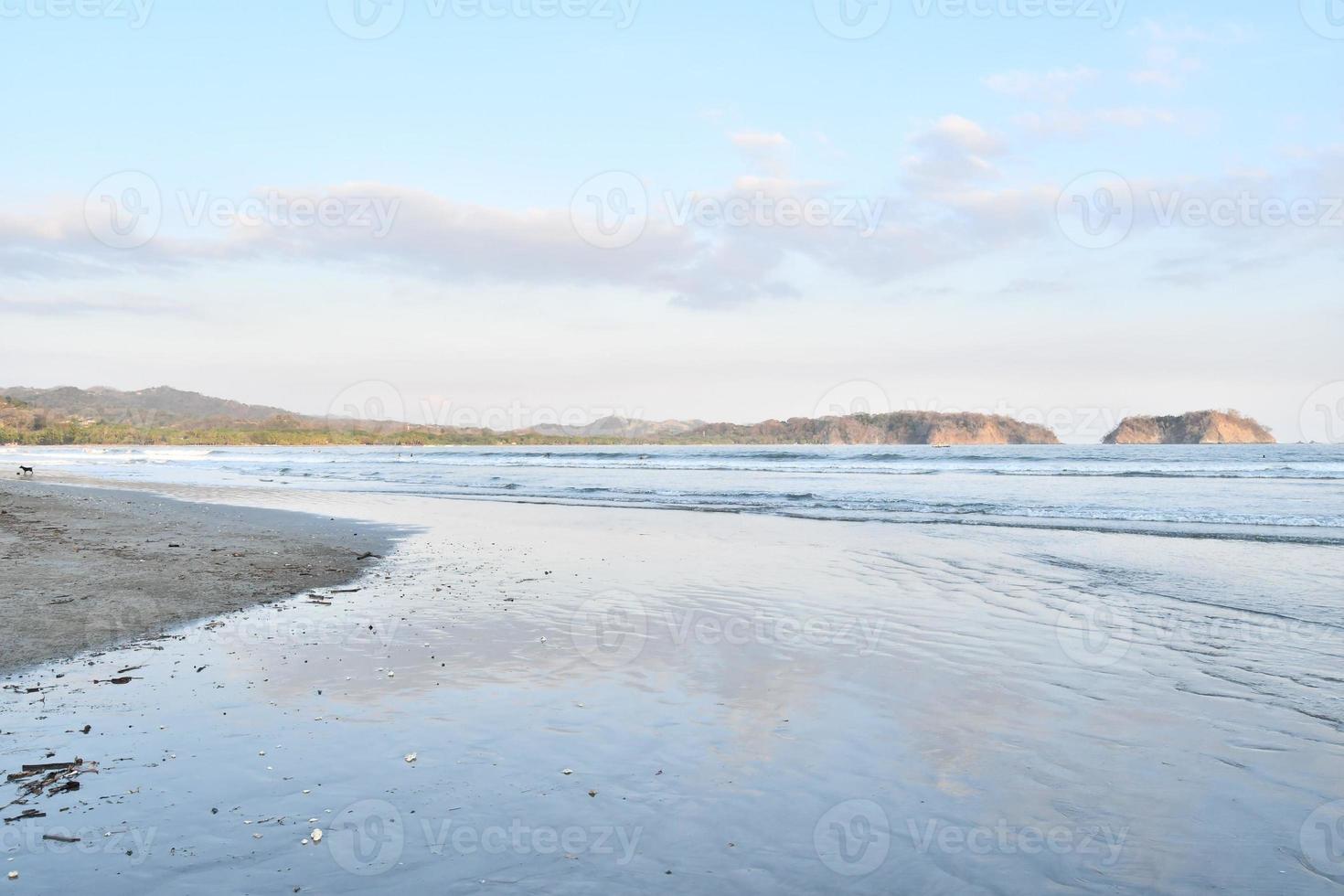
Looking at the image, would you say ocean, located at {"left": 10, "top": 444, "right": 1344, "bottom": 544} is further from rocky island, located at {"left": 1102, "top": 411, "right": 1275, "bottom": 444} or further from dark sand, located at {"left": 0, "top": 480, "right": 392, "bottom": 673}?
rocky island, located at {"left": 1102, "top": 411, "right": 1275, "bottom": 444}

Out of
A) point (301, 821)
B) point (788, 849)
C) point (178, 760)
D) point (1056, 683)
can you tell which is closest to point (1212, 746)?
point (1056, 683)

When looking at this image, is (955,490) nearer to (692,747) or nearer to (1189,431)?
(692,747)

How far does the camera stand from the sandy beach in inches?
135

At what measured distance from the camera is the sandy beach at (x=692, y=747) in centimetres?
342

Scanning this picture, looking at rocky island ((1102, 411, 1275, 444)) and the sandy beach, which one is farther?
rocky island ((1102, 411, 1275, 444))

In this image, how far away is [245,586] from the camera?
10258mm

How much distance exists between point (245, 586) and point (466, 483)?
88.7 ft

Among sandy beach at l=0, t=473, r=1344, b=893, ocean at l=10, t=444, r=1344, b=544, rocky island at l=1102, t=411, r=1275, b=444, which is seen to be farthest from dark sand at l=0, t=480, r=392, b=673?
rocky island at l=1102, t=411, r=1275, b=444

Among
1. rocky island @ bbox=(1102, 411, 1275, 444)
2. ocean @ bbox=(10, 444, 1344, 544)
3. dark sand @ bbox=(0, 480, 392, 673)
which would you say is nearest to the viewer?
dark sand @ bbox=(0, 480, 392, 673)

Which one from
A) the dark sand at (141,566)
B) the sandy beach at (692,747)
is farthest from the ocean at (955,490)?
the sandy beach at (692,747)

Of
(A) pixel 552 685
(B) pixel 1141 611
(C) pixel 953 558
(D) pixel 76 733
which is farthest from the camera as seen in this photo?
(C) pixel 953 558

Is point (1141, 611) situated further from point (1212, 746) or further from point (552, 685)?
point (552, 685)

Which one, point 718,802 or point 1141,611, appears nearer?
point 718,802

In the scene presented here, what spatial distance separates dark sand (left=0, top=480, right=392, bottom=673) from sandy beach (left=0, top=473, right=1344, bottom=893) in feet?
2.45
